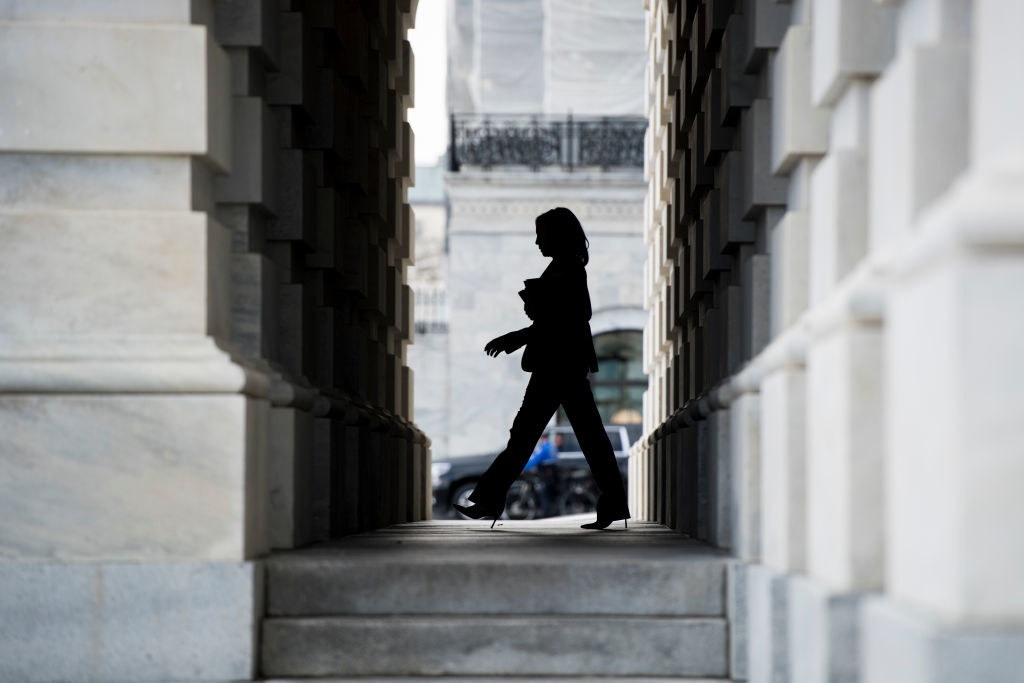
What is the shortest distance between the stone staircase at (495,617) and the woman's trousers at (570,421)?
3077 mm

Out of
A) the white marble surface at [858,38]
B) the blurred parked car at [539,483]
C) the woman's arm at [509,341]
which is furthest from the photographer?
the blurred parked car at [539,483]

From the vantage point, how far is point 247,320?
20.3 ft

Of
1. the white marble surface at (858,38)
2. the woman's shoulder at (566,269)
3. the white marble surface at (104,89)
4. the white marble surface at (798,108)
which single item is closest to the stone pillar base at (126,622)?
the white marble surface at (104,89)

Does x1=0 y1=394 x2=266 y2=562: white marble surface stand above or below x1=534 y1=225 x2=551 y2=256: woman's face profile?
below

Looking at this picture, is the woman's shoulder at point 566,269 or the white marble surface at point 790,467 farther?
the woman's shoulder at point 566,269

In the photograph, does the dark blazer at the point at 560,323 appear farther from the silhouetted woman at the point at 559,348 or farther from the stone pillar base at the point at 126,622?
the stone pillar base at the point at 126,622

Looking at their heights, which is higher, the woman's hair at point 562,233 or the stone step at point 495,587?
the woman's hair at point 562,233

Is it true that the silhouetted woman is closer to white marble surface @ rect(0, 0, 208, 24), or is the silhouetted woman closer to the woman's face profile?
the woman's face profile

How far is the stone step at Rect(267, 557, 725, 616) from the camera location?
5633 millimetres

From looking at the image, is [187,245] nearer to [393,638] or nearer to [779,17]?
[393,638]

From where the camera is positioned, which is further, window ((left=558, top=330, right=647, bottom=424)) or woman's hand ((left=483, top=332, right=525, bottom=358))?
window ((left=558, top=330, right=647, bottom=424))

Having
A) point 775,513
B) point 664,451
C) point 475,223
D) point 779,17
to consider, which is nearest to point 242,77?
point 779,17

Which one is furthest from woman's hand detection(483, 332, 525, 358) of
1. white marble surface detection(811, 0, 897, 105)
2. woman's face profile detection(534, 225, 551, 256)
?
white marble surface detection(811, 0, 897, 105)

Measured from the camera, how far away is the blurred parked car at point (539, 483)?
23047mm
